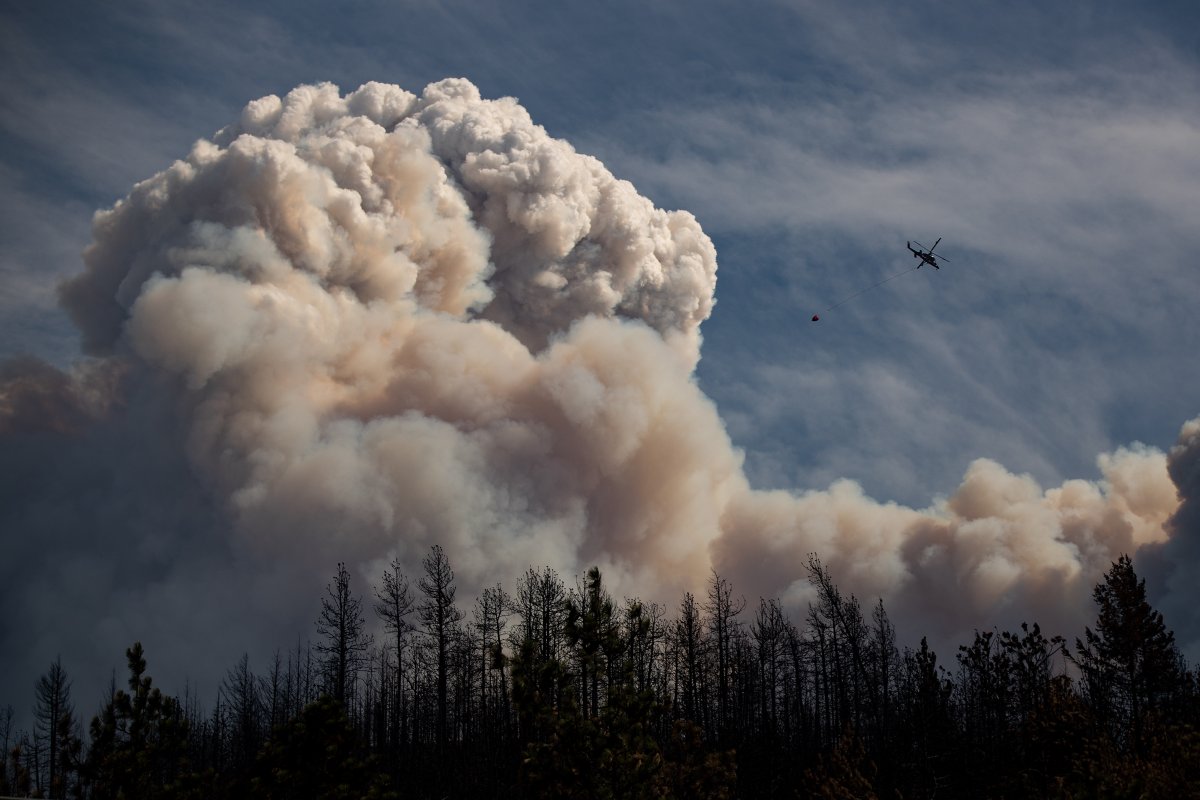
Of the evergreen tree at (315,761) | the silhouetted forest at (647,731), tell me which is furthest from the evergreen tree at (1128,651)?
the evergreen tree at (315,761)

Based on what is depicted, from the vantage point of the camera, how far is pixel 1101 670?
35438mm

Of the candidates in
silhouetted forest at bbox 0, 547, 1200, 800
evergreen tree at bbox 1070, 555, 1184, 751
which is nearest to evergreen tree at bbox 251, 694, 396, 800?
silhouetted forest at bbox 0, 547, 1200, 800

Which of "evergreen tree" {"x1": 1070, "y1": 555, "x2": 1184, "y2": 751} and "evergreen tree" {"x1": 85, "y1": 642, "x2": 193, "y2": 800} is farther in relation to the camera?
"evergreen tree" {"x1": 1070, "y1": 555, "x2": 1184, "y2": 751}

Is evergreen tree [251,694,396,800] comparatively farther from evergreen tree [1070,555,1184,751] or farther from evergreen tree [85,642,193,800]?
evergreen tree [1070,555,1184,751]

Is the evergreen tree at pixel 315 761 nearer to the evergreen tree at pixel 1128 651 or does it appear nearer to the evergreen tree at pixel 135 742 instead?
the evergreen tree at pixel 135 742

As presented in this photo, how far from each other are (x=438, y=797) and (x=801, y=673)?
103 ft

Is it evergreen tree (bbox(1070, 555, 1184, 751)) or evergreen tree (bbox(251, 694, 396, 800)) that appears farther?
evergreen tree (bbox(1070, 555, 1184, 751))

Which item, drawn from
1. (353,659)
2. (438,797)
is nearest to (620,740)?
(438,797)

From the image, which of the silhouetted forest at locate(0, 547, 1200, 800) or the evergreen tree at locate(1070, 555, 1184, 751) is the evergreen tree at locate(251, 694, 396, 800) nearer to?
the silhouetted forest at locate(0, 547, 1200, 800)

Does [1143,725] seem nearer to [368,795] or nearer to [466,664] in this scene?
[368,795]

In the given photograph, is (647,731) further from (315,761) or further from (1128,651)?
(1128,651)

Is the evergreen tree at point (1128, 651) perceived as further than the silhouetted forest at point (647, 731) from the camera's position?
Yes

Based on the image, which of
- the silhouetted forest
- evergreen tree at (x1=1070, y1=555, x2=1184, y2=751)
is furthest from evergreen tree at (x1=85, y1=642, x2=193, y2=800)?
evergreen tree at (x1=1070, y1=555, x2=1184, y2=751)

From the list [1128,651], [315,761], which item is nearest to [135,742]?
[315,761]
